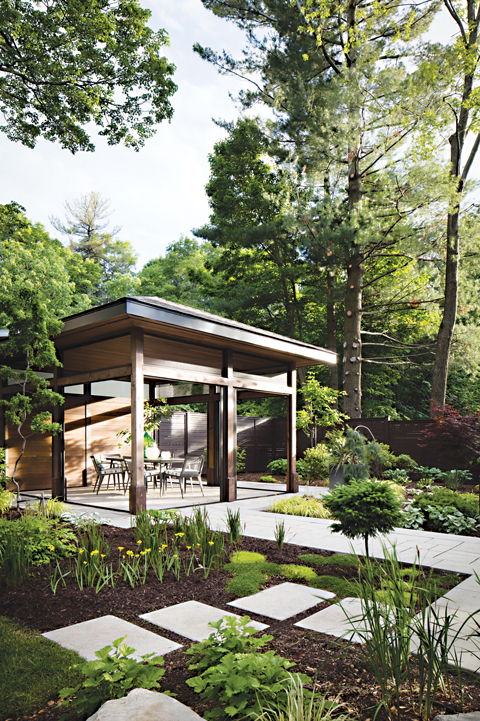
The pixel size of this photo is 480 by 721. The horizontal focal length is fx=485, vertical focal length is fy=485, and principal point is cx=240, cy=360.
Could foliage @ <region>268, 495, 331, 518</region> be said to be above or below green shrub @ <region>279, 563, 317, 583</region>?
below

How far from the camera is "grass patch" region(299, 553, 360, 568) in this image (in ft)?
14.3

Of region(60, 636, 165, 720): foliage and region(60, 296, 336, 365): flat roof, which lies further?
region(60, 296, 336, 365): flat roof

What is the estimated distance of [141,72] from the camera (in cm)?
799

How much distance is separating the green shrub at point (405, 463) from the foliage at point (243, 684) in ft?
32.5

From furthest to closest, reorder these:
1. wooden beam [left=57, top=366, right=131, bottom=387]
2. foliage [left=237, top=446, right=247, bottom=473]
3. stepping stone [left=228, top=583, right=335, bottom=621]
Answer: foliage [left=237, top=446, right=247, bottom=473]
wooden beam [left=57, top=366, right=131, bottom=387]
stepping stone [left=228, top=583, right=335, bottom=621]

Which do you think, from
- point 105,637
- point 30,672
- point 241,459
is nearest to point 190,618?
point 105,637

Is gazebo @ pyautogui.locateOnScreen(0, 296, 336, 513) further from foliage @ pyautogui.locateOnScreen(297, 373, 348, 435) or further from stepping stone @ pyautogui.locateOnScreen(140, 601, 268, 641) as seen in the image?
stepping stone @ pyautogui.locateOnScreen(140, 601, 268, 641)

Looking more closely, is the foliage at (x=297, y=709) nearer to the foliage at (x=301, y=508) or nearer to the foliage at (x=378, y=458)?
the foliage at (x=301, y=508)

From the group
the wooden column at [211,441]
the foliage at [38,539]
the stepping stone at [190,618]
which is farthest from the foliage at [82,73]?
the stepping stone at [190,618]

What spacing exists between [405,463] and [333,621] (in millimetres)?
8953

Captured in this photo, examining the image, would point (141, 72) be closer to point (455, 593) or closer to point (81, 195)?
point (455, 593)

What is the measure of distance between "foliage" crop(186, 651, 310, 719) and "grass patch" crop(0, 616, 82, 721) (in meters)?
0.73

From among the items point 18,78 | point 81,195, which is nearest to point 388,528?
point 18,78

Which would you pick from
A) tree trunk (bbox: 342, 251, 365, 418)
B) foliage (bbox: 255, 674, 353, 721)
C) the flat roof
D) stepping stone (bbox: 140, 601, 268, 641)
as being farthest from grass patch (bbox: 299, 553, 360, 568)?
tree trunk (bbox: 342, 251, 365, 418)
